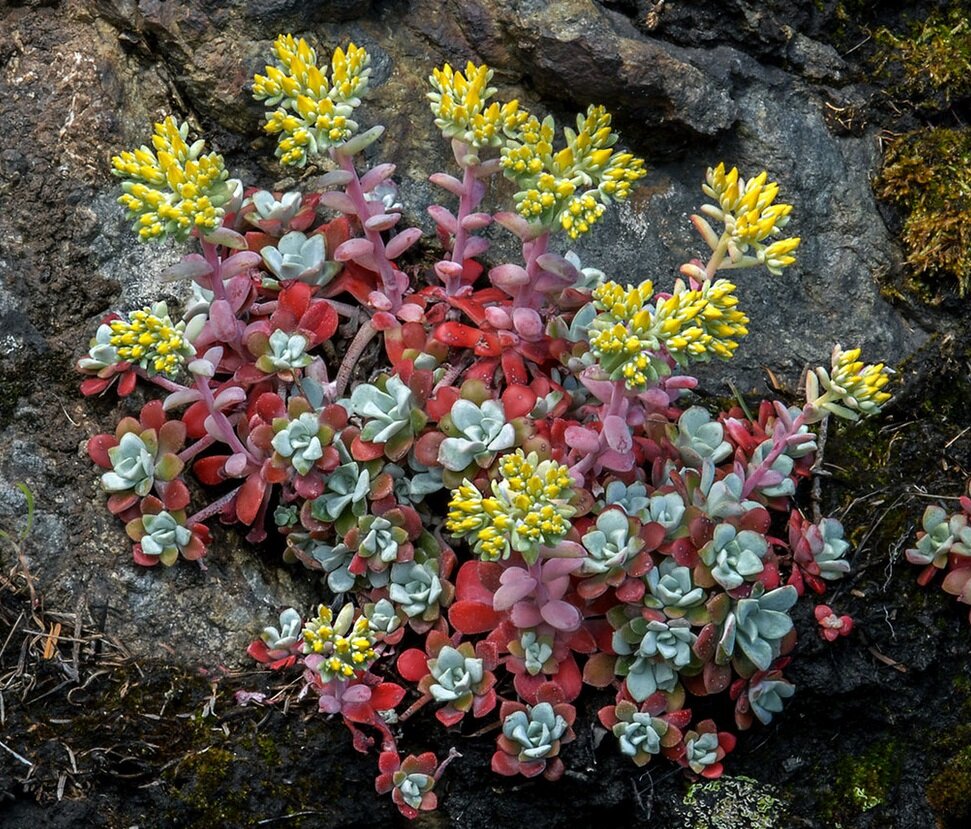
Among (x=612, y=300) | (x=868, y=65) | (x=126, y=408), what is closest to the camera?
(x=612, y=300)

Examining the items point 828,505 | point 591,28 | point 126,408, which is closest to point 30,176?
point 126,408

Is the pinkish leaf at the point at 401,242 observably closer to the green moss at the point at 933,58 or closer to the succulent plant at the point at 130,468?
the succulent plant at the point at 130,468

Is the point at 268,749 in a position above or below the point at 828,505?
below

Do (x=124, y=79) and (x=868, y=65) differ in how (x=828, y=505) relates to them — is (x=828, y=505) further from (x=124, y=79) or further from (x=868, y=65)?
(x=124, y=79)

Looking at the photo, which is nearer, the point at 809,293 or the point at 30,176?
the point at 30,176

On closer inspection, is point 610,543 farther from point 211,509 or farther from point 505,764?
point 211,509

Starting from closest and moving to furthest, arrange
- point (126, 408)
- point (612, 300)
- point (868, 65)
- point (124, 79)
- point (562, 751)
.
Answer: point (612, 300), point (562, 751), point (126, 408), point (124, 79), point (868, 65)

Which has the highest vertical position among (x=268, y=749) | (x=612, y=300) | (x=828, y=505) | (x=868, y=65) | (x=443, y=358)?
(x=868, y=65)
